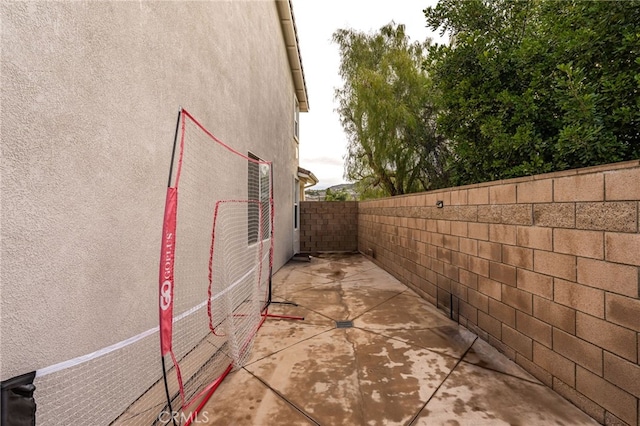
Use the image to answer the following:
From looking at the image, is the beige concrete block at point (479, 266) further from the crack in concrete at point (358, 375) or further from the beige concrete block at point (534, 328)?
the crack in concrete at point (358, 375)

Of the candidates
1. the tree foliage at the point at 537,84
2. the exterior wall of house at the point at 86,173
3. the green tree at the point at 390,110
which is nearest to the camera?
the exterior wall of house at the point at 86,173

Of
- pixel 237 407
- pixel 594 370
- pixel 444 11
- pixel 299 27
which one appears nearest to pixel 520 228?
pixel 594 370

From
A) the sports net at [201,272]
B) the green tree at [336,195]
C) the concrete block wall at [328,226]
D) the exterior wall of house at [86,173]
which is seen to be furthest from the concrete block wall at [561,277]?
the green tree at [336,195]

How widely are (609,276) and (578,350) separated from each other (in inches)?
25.7

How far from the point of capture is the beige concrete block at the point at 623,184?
1882 millimetres

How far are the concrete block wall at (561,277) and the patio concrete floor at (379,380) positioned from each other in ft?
0.78

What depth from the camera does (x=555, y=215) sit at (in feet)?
8.30

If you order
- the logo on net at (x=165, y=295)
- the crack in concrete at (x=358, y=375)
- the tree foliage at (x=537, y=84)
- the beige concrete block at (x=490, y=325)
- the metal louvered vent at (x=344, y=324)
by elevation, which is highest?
the tree foliage at (x=537, y=84)

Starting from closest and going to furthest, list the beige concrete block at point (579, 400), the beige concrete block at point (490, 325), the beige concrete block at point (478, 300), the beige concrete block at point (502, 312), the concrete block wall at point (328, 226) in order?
the beige concrete block at point (579, 400) < the beige concrete block at point (502, 312) < the beige concrete block at point (490, 325) < the beige concrete block at point (478, 300) < the concrete block wall at point (328, 226)

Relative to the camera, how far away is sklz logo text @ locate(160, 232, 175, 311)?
5.72ft

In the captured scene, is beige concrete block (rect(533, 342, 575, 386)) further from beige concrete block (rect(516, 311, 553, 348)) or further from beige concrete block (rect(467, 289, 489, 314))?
beige concrete block (rect(467, 289, 489, 314))

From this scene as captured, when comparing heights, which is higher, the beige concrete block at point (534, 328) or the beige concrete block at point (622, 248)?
the beige concrete block at point (622, 248)

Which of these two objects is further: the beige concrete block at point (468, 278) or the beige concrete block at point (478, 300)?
the beige concrete block at point (468, 278)

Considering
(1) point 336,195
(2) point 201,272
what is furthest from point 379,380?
(1) point 336,195
